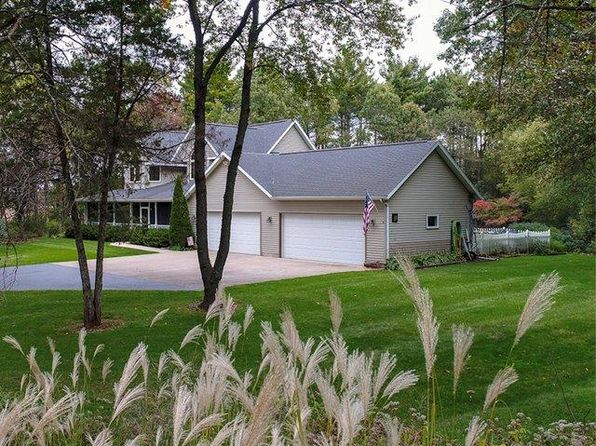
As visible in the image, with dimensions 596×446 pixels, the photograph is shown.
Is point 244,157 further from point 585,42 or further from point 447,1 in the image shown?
point 447,1

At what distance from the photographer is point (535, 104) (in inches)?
383

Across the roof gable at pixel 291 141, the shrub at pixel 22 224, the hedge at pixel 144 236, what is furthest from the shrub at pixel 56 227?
the roof gable at pixel 291 141

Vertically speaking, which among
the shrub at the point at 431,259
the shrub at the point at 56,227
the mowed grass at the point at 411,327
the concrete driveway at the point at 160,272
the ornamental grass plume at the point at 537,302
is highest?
the shrub at the point at 56,227

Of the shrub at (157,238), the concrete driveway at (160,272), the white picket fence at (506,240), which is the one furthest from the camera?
the shrub at (157,238)

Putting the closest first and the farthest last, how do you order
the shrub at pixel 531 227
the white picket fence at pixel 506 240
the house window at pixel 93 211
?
the house window at pixel 93 211 < the white picket fence at pixel 506 240 < the shrub at pixel 531 227

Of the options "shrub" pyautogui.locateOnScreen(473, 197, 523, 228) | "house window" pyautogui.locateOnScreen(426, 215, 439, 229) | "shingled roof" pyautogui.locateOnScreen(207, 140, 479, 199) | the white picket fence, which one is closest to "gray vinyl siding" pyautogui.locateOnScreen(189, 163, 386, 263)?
"shingled roof" pyautogui.locateOnScreen(207, 140, 479, 199)

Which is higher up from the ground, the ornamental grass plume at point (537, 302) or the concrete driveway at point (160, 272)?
the ornamental grass plume at point (537, 302)

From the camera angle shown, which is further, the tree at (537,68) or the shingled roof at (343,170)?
the shingled roof at (343,170)

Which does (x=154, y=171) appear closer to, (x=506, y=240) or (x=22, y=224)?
(x=22, y=224)

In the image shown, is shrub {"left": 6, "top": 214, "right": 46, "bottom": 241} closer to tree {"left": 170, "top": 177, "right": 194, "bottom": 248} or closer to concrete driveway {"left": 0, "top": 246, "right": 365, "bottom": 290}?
concrete driveway {"left": 0, "top": 246, "right": 365, "bottom": 290}

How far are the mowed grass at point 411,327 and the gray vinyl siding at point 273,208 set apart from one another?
3.01 m

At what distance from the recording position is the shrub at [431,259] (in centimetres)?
1978

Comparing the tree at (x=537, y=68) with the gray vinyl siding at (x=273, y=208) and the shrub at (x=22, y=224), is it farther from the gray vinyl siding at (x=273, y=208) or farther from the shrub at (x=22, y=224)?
the gray vinyl siding at (x=273, y=208)

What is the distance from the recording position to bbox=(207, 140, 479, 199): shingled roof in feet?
69.7
